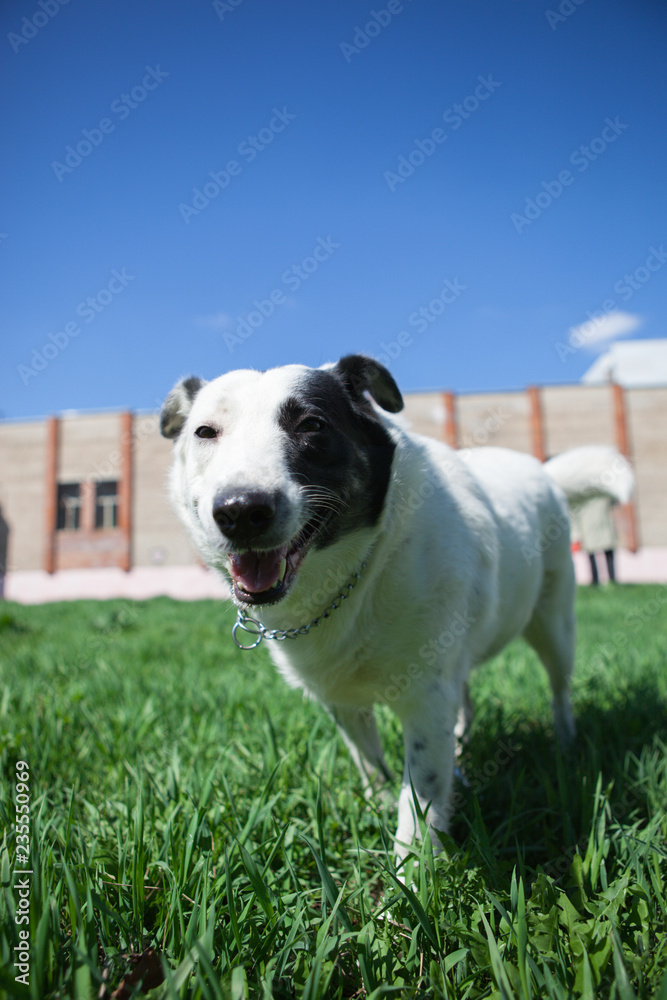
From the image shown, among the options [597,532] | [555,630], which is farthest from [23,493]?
[555,630]

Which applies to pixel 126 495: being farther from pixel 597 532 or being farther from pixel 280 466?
pixel 280 466

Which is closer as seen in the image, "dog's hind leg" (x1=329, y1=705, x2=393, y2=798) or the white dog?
the white dog

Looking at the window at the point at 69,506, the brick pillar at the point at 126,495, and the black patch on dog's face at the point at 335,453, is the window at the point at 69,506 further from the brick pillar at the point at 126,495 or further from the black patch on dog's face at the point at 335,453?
the black patch on dog's face at the point at 335,453

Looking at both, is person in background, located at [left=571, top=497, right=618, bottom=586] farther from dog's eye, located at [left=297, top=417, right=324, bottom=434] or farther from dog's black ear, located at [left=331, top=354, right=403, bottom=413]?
dog's eye, located at [left=297, top=417, right=324, bottom=434]

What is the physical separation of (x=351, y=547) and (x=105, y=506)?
24.1m

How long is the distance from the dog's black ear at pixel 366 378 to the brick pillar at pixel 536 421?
21904 mm

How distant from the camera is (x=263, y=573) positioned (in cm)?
178

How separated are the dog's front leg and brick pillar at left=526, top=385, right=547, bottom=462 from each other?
2227 centimetres

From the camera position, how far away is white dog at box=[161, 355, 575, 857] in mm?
1779

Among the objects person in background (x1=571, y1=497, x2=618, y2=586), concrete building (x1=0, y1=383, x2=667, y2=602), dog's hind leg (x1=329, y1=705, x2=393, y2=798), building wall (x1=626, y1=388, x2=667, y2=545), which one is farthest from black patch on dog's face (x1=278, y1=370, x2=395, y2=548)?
building wall (x1=626, y1=388, x2=667, y2=545)

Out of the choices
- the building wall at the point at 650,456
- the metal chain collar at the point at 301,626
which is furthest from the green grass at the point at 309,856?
the building wall at the point at 650,456

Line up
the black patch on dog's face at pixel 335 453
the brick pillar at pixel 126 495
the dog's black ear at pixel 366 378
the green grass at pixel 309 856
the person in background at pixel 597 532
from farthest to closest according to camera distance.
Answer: the brick pillar at pixel 126 495 < the person in background at pixel 597 532 < the dog's black ear at pixel 366 378 < the black patch on dog's face at pixel 335 453 < the green grass at pixel 309 856

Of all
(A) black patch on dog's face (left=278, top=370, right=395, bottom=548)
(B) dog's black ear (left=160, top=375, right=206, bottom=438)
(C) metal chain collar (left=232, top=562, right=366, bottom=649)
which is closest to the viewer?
(A) black patch on dog's face (left=278, top=370, right=395, bottom=548)

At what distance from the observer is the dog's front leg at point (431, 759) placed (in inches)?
75.1
